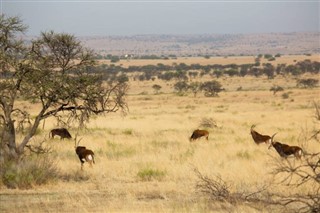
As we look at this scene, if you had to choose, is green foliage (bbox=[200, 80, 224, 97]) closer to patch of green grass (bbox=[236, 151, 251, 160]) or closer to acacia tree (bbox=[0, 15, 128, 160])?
patch of green grass (bbox=[236, 151, 251, 160])

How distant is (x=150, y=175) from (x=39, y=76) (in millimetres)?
3707

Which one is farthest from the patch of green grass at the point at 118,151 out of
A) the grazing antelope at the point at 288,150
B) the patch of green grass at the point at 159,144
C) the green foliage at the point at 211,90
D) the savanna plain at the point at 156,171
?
the green foliage at the point at 211,90

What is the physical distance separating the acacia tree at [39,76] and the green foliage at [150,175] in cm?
232

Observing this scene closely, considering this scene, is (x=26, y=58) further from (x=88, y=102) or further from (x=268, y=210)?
(x=268, y=210)

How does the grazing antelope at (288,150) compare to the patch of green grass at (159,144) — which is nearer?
the grazing antelope at (288,150)

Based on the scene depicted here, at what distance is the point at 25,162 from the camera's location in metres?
12.5

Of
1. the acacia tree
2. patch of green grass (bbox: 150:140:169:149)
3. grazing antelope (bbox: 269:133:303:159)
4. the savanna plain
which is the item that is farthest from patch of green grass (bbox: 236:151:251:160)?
the acacia tree

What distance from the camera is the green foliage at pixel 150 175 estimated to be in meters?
12.8

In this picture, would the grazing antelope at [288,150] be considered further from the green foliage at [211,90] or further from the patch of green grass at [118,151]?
the green foliage at [211,90]

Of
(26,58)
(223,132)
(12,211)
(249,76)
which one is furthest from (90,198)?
(249,76)

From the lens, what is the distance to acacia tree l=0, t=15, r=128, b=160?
12.9m

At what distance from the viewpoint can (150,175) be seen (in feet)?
42.3

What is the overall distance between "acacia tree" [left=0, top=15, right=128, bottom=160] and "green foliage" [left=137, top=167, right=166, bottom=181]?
232cm

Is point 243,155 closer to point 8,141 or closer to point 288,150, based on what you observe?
point 288,150
